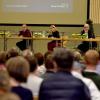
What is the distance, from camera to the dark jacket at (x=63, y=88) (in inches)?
108

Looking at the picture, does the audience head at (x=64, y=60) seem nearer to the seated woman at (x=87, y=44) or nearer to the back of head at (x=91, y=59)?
the back of head at (x=91, y=59)

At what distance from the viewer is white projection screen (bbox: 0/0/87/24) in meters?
12.4

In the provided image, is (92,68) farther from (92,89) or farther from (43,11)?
(43,11)

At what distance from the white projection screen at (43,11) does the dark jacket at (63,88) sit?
9731 millimetres

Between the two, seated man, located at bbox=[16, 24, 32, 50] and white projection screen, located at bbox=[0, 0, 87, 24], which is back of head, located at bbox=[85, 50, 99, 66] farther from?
white projection screen, located at bbox=[0, 0, 87, 24]

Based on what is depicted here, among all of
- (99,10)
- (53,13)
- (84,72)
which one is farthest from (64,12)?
(84,72)

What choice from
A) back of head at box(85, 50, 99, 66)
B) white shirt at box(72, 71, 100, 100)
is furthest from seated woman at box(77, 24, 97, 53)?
white shirt at box(72, 71, 100, 100)

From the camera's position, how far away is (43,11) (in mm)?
12562

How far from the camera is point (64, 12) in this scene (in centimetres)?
1246

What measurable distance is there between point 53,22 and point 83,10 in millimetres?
1143

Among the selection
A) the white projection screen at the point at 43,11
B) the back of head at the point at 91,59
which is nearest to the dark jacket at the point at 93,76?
the back of head at the point at 91,59

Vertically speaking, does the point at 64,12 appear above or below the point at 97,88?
above

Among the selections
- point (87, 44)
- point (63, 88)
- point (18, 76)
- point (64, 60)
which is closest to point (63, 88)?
point (63, 88)

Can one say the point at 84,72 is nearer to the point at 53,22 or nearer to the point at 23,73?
the point at 23,73
